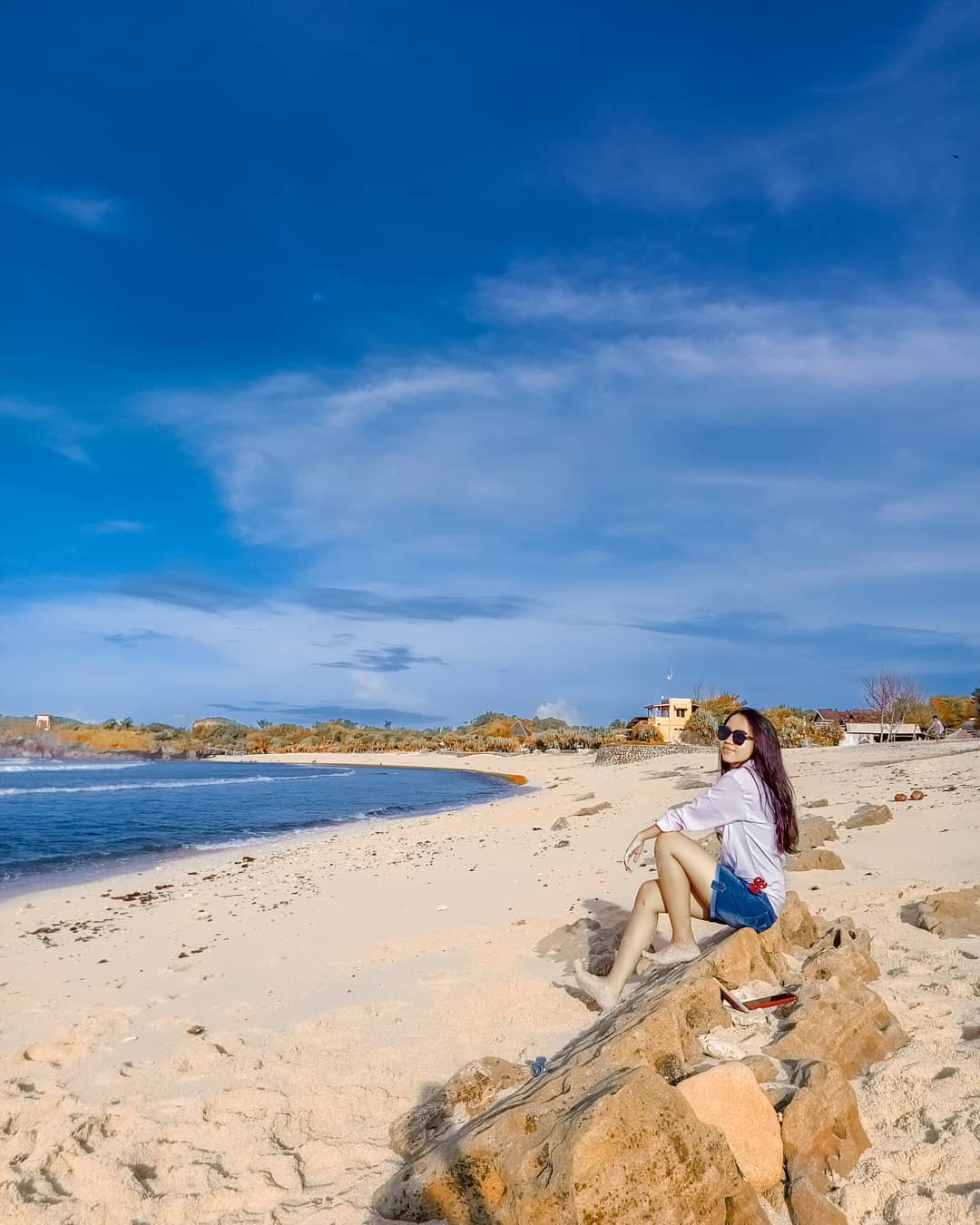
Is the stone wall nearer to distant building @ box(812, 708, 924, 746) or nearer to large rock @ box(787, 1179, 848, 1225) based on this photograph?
large rock @ box(787, 1179, 848, 1225)

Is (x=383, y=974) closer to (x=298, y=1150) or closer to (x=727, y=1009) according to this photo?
(x=298, y=1150)

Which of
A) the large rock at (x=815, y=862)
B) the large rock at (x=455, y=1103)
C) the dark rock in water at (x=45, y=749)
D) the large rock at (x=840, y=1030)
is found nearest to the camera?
the large rock at (x=840, y=1030)

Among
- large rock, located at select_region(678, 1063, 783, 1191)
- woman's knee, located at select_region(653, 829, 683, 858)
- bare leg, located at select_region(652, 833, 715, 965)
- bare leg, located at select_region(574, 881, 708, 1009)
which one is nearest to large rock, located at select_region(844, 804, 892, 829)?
bare leg, located at select_region(652, 833, 715, 965)

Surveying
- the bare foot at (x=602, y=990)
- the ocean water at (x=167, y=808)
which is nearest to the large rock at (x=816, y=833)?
the bare foot at (x=602, y=990)

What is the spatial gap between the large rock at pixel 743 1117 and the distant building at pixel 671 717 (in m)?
52.9

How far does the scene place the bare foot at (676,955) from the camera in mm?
4789

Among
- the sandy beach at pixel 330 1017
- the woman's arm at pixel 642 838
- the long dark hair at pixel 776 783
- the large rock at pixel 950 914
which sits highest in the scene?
the long dark hair at pixel 776 783

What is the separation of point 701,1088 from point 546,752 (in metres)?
61.9

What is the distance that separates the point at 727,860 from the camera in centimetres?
510

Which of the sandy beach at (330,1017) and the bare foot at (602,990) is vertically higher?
the bare foot at (602,990)

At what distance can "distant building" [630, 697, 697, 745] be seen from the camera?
5881 cm

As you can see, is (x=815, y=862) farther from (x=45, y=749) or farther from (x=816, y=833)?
(x=45, y=749)

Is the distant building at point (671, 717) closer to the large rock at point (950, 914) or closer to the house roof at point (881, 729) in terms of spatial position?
the house roof at point (881, 729)

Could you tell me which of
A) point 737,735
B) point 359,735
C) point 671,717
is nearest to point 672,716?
point 671,717
